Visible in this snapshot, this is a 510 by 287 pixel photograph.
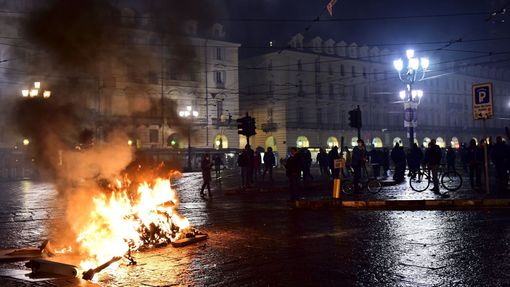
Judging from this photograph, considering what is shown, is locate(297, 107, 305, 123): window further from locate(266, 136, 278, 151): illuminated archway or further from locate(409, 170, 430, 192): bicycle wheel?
locate(409, 170, 430, 192): bicycle wheel

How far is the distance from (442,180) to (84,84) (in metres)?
13.4

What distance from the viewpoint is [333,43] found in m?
70.1

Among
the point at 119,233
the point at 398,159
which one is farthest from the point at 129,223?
the point at 398,159

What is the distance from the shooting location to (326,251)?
7.91m

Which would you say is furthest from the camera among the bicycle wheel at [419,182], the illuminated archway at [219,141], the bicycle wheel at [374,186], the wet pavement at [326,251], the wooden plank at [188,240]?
the illuminated archway at [219,141]

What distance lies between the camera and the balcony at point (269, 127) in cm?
Answer: 6531

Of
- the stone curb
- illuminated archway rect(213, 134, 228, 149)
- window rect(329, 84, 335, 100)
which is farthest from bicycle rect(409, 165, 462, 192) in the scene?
window rect(329, 84, 335, 100)

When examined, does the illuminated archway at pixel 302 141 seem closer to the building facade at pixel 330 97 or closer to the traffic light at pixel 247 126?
the building facade at pixel 330 97

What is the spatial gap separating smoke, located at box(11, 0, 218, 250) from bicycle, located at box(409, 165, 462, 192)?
10581mm

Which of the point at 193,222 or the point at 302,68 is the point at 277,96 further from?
the point at 193,222

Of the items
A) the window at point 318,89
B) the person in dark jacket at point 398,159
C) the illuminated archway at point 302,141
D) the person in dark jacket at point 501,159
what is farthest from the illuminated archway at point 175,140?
the window at point 318,89

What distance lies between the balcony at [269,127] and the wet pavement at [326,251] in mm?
51991

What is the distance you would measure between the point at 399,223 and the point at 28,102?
886 centimetres

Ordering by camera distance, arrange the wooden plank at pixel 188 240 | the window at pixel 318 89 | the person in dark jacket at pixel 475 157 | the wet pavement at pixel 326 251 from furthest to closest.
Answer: the window at pixel 318 89, the person in dark jacket at pixel 475 157, the wooden plank at pixel 188 240, the wet pavement at pixel 326 251
